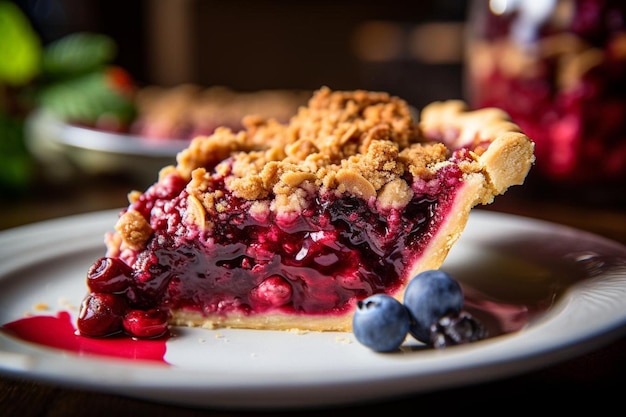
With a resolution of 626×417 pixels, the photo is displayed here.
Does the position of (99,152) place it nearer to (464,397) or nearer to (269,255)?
(269,255)

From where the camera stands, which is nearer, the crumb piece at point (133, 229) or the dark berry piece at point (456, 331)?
the dark berry piece at point (456, 331)

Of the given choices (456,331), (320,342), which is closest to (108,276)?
(320,342)

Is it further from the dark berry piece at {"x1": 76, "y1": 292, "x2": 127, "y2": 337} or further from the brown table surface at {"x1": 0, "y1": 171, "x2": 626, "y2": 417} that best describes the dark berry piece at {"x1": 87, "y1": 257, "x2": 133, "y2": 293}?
the brown table surface at {"x1": 0, "y1": 171, "x2": 626, "y2": 417}

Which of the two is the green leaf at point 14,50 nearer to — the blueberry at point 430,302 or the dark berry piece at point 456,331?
the blueberry at point 430,302

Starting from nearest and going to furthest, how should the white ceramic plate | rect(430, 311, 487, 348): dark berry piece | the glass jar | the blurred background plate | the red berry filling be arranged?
the white ceramic plate
rect(430, 311, 487, 348): dark berry piece
the red berry filling
the glass jar
the blurred background plate

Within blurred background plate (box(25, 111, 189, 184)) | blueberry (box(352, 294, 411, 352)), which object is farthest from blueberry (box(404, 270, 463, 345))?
blurred background plate (box(25, 111, 189, 184))

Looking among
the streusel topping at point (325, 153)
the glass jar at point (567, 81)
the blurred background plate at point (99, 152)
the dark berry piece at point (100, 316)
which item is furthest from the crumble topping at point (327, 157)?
the blurred background plate at point (99, 152)

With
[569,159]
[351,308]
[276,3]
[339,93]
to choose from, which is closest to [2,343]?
[351,308]
